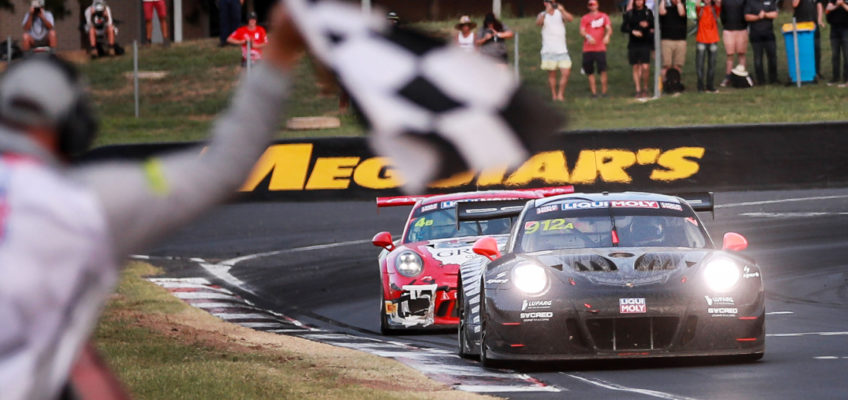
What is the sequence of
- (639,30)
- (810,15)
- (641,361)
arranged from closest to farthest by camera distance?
(641,361)
(639,30)
(810,15)

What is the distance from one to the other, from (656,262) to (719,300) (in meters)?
0.51

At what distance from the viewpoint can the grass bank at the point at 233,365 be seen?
1036cm

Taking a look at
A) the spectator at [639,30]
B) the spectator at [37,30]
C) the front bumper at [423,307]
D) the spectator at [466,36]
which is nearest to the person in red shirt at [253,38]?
the spectator at [37,30]

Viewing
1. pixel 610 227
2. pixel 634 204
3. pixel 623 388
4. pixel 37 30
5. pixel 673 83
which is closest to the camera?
pixel 623 388

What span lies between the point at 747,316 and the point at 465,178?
9205 millimetres

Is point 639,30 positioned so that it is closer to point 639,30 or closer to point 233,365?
point 639,30

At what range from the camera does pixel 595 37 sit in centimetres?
2875

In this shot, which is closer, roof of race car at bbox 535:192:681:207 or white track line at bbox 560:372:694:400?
white track line at bbox 560:372:694:400

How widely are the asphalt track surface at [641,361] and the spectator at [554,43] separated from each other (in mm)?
3538

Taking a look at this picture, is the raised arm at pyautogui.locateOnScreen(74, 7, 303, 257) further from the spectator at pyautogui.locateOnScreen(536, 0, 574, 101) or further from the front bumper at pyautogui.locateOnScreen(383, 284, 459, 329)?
the spectator at pyautogui.locateOnScreen(536, 0, 574, 101)

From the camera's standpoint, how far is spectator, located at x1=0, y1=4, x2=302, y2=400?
2.27 metres

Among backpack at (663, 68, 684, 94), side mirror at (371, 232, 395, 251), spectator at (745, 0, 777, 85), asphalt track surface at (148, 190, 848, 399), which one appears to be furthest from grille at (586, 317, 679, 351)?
backpack at (663, 68, 684, 94)

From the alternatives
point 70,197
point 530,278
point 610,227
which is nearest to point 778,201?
point 610,227

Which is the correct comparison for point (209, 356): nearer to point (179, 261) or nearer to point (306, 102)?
point (179, 261)
